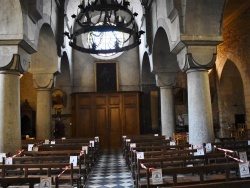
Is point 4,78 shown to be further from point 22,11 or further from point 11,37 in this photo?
point 22,11

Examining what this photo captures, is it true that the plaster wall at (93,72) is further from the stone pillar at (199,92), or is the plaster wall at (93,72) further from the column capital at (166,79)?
the stone pillar at (199,92)

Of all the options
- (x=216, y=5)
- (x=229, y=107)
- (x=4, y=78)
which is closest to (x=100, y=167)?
(x=4, y=78)

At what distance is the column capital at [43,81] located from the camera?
1112 cm

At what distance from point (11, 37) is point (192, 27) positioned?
4.45 metres

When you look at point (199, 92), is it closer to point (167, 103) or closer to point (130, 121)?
point (167, 103)

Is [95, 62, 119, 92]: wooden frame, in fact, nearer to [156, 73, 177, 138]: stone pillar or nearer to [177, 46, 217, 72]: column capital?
[156, 73, 177, 138]: stone pillar

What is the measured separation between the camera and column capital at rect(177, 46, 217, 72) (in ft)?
23.3

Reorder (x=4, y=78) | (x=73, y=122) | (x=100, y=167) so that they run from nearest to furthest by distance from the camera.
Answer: (x=4, y=78), (x=100, y=167), (x=73, y=122)

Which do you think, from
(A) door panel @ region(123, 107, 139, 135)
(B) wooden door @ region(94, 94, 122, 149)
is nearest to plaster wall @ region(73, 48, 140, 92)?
(B) wooden door @ region(94, 94, 122, 149)

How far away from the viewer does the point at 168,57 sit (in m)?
12.0

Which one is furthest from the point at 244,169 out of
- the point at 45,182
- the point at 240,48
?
the point at 240,48

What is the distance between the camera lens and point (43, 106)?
36.0ft

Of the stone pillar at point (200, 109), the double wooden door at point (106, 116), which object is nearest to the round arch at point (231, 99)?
the double wooden door at point (106, 116)

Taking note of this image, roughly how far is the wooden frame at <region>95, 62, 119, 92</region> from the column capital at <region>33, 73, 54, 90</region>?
6100 millimetres
